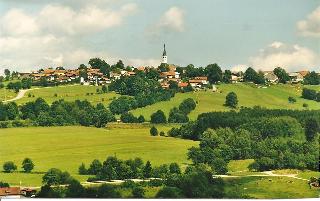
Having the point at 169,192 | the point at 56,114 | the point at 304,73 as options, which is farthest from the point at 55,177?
the point at 304,73

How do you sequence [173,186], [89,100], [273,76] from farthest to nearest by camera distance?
[273,76]
[89,100]
[173,186]

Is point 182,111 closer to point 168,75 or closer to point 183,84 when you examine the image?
point 183,84

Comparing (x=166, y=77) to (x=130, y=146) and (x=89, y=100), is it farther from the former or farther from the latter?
(x=130, y=146)

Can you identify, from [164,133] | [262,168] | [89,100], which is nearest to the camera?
[262,168]

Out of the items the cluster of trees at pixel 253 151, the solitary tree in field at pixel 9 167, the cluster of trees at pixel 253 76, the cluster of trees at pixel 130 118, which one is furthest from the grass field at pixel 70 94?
the cluster of trees at pixel 253 76

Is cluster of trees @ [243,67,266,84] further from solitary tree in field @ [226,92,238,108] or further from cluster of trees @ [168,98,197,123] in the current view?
cluster of trees @ [168,98,197,123]

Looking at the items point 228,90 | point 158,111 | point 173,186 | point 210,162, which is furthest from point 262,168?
point 228,90
